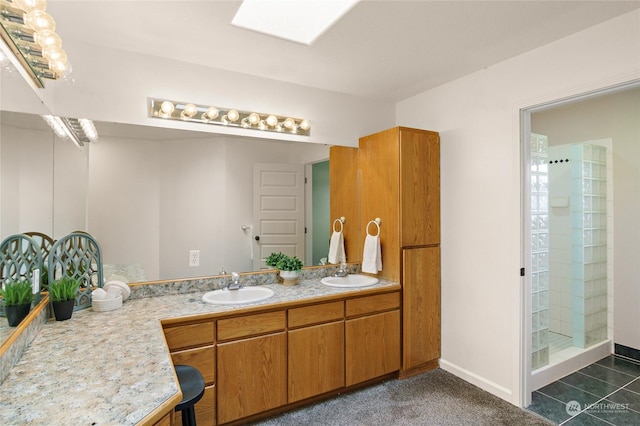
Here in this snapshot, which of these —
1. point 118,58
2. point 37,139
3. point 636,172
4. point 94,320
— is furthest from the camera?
point 636,172

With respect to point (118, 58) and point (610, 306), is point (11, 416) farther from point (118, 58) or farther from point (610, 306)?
point (610, 306)

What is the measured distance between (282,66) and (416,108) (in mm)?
1394

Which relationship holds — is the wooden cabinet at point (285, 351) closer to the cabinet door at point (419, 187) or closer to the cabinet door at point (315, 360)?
the cabinet door at point (315, 360)

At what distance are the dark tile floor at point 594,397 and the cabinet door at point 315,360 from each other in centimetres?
138

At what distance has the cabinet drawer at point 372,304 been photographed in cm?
251

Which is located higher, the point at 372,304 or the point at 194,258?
the point at 194,258

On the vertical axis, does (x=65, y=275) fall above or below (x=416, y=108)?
below

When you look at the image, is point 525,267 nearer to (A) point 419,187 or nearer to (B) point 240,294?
(A) point 419,187

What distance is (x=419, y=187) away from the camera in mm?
2836

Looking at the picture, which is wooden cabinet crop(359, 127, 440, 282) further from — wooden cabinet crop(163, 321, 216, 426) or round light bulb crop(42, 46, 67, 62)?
round light bulb crop(42, 46, 67, 62)

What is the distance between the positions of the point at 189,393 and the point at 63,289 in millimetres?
954

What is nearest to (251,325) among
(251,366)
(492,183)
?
(251,366)

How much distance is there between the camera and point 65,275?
74.7 inches

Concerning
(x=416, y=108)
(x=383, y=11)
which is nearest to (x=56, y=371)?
(x=383, y=11)
